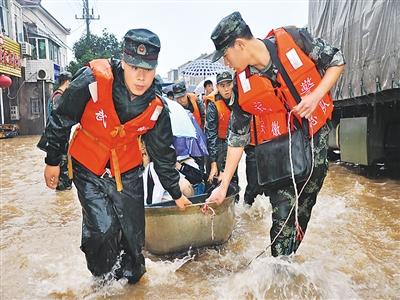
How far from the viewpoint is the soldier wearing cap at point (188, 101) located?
6.33m

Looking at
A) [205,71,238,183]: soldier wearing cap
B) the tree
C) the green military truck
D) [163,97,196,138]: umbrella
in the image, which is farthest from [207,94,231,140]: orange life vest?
the tree

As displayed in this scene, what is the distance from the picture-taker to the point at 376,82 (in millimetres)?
6457

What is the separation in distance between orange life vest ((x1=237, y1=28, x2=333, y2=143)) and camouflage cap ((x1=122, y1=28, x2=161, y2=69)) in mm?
593

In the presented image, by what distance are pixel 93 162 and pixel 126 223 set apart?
19.5 inches

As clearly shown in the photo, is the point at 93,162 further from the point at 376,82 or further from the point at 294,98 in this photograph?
the point at 376,82

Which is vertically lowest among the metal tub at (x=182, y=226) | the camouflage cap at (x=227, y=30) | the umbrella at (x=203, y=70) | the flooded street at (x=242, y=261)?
the flooded street at (x=242, y=261)

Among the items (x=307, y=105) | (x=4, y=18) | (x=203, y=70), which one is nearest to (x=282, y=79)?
(x=307, y=105)

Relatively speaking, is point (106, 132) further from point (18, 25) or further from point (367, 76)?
point (18, 25)

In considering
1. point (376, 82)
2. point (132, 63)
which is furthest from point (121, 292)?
point (376, 82)

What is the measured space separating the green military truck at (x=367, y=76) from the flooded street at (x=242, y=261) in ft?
5.14

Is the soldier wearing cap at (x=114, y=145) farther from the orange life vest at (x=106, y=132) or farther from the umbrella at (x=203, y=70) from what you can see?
the umbrella at (x=203, y=70)

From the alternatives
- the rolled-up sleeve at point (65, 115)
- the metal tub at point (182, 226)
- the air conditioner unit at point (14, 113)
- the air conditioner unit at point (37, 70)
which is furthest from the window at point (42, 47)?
the rolled-up sleeve at point (65, 115)

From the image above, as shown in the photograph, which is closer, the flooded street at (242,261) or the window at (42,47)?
the flooded street at (242,261)

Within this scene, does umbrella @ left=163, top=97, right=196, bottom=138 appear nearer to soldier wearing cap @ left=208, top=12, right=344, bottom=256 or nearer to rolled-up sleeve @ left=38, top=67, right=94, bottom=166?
soldier wearing cap @ left=208, top=12, right=344, bottom=256
